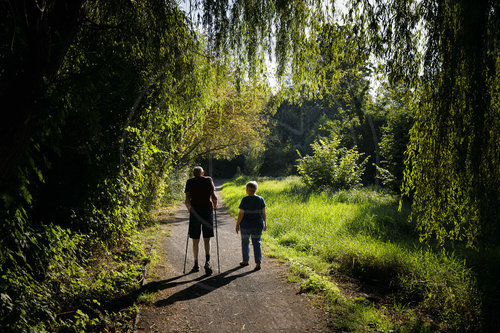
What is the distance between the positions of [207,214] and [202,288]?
1.49 m

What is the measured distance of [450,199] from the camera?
11.8 feet

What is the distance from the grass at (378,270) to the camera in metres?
4.23

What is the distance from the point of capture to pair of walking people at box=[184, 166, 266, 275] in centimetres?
620

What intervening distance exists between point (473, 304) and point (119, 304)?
17.9 feet

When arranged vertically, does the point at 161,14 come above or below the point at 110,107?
above

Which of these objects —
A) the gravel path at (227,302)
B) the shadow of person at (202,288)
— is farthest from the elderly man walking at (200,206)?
the gravel path at (227,302)

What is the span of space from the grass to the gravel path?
1.43ft

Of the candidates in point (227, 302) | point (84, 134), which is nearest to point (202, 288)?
point (227, 302)

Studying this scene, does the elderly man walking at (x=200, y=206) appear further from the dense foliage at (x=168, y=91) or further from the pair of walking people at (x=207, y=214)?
the dense foliage at (x=168, y=91)

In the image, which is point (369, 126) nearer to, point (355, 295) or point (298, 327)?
point (355, 295)

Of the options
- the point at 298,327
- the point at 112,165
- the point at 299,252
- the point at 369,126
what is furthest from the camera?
the point at 369,126

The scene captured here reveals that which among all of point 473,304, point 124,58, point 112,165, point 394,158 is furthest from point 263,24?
point 394,158

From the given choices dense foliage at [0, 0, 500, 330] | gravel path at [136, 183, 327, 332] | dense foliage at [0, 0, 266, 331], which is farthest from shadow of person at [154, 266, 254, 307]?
dense foliage at [0, 0, 500, 330]

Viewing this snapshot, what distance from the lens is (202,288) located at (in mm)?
5418
